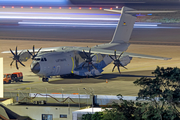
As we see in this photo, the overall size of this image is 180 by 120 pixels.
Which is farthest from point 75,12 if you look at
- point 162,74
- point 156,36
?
point 162,74

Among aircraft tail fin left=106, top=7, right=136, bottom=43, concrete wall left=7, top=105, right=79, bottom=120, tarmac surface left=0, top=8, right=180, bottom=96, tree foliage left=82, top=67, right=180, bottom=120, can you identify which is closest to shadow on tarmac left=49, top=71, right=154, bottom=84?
tarmac surface left=0, top=8, right=180, bottom=96

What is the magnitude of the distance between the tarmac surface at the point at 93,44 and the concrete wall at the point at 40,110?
3536 millimetres

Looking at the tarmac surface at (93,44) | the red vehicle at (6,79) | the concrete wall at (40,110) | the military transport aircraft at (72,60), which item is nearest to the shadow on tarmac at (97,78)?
the tarmac surface at (93,44)

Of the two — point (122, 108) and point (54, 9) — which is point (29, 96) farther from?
point (54, 9)

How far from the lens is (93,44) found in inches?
3420

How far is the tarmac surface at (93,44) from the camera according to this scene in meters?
42.2

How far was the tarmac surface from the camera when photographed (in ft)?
138

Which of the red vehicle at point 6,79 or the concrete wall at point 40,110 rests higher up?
the red vehicle at point 6,79

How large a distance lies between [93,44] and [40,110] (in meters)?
51.2

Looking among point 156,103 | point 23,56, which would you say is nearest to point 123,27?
point 23,56

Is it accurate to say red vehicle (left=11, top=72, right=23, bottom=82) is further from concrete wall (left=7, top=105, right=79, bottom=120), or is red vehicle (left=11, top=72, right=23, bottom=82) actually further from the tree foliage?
the tree foliage

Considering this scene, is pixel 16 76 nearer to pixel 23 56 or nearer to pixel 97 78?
pixel 23 56

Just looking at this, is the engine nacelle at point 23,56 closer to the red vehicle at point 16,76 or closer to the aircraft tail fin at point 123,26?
the red vehicle at point 16,76

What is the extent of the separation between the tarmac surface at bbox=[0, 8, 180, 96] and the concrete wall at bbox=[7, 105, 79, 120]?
354cm
